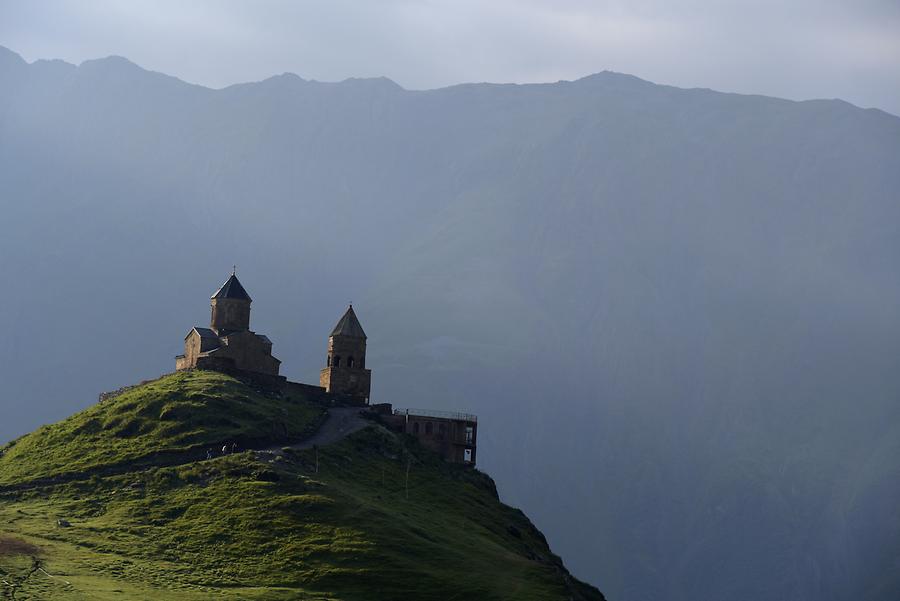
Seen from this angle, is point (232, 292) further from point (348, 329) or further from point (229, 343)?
point (348, 329)

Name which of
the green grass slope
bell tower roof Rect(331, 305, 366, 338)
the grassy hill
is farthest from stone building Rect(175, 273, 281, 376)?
bell tower roof Rect(331, 305, 366, 338)

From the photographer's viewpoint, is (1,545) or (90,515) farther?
(90,515)

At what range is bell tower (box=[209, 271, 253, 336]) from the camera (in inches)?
5792

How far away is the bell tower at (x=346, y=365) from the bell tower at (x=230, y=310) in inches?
383

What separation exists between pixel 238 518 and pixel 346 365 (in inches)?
1759

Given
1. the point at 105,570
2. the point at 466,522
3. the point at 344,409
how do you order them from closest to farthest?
the point at 105,570, the point at 466,522, the point at 344,409

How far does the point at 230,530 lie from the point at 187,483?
34.1ft

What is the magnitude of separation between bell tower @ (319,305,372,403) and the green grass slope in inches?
484

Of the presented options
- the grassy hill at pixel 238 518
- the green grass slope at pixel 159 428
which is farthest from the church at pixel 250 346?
the green grass slope at pixel 159 428

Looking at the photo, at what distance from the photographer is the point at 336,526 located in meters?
105

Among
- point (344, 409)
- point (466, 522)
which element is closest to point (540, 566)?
point (466, 522)

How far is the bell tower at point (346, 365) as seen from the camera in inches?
5797

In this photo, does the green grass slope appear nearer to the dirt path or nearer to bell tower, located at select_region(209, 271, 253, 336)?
the dirt path

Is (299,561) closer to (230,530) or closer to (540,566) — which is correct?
(230,530)
